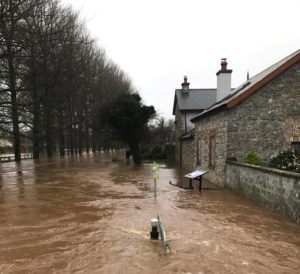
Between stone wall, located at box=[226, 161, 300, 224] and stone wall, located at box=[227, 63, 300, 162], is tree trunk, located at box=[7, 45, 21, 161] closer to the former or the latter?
stone wall, located at box=[227, 63, 300, 162]

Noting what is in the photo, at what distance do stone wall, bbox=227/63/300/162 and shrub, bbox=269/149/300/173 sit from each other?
1472 mm

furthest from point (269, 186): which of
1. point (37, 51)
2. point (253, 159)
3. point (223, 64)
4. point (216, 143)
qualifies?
point (37, 51)

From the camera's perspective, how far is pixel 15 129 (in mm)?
29688

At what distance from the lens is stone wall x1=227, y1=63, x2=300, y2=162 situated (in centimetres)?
1462

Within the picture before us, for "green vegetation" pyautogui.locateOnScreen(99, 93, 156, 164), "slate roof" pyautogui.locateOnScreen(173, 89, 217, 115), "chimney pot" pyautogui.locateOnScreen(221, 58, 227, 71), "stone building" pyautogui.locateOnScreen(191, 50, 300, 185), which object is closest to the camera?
"stone building" pyautogui.locateOnScreen(191, 50, 300, 185)

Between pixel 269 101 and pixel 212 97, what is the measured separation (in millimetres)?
17325

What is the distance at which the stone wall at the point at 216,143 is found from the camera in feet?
50.6

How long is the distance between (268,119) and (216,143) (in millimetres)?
2728

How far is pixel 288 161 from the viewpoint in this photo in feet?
41.8

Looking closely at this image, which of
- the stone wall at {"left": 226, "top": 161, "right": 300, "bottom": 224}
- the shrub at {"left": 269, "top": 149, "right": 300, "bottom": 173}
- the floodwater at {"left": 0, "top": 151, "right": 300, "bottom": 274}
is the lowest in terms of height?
the floodwater at {"left": 0, "top": 151, "right": 300, "bottom": 274}

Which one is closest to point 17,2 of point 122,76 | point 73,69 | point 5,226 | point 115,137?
point 73,69

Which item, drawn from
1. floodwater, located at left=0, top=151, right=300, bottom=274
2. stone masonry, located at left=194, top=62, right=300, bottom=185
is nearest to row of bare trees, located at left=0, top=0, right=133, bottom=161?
floodwater, located at left=0, top=151, right=300, bottom=274

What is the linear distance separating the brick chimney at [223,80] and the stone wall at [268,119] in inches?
260

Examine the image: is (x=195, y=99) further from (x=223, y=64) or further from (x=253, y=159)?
(x=253, y=159)
